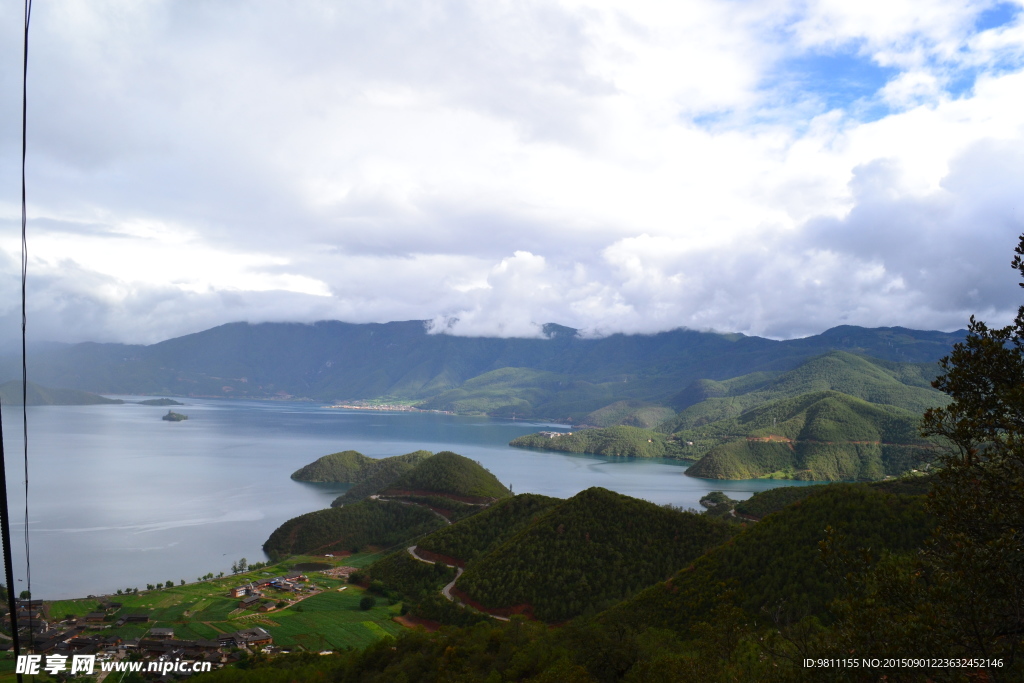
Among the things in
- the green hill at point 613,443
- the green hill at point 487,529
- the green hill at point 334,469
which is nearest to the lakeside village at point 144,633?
the green hill at point 487,529

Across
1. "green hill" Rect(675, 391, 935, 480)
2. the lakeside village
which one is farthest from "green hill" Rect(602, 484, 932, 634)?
"green hill" Rect(675, 391, 935, 480)

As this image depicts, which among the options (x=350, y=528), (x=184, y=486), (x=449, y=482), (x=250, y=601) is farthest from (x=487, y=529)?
(x=184, y=486)

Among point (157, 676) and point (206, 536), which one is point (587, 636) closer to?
point (157, 676)

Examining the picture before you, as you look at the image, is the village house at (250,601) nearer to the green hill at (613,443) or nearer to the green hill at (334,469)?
the green hill at (334,469)

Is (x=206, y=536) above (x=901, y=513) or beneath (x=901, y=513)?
beneath

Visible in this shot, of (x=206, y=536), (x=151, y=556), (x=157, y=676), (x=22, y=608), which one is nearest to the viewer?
(x=157, y=676)

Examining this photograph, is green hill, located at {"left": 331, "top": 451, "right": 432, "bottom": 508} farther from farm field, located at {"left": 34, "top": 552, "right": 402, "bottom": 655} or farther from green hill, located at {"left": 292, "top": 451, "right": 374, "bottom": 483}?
farm field, located at {"left": 34, "top": 552, "right": 402, "bottom": 655}

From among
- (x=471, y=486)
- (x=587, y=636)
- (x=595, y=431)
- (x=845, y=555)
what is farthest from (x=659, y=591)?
(x=595, y=431)
